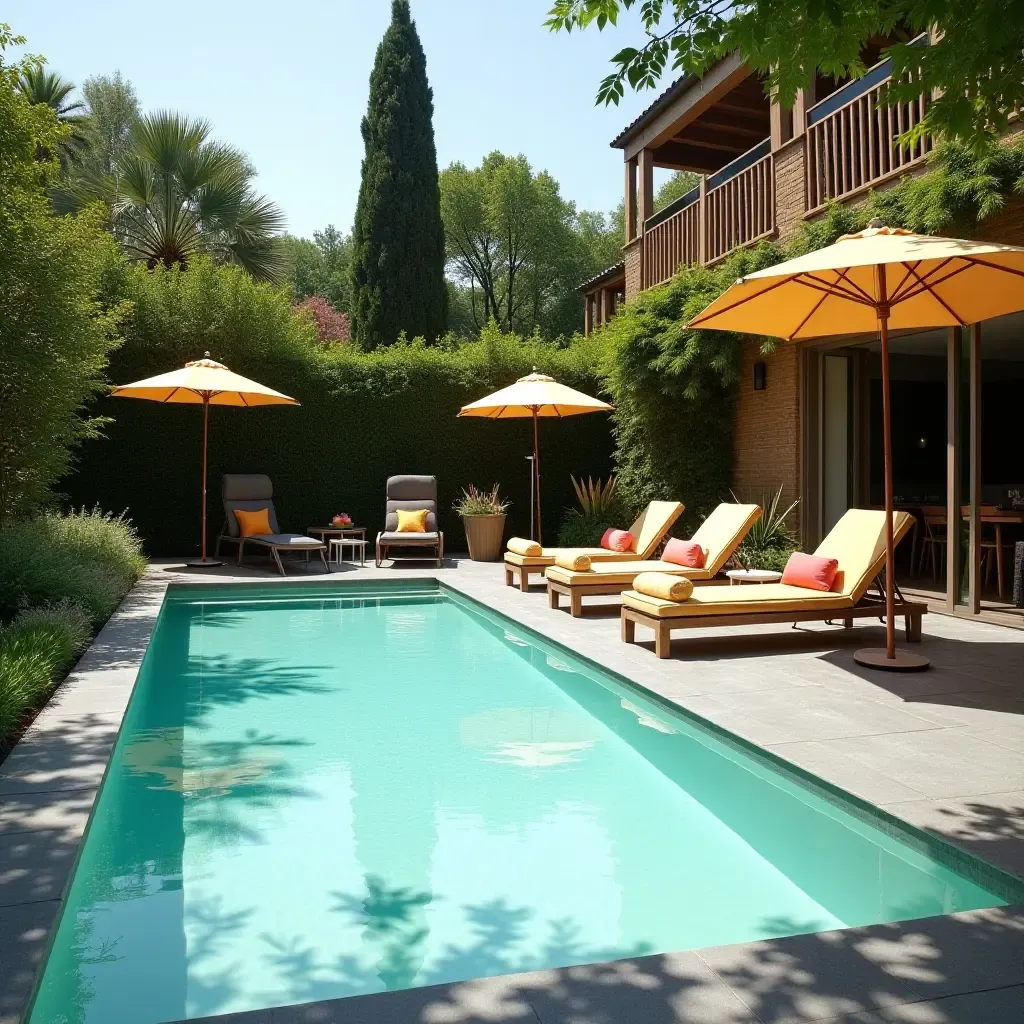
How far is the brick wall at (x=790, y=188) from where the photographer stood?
10102 millimetres

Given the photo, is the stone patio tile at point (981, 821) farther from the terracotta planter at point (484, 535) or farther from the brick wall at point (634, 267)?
the brick wall at point (634, 267)

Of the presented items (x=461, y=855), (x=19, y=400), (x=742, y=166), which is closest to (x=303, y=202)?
(x=742, y=166)

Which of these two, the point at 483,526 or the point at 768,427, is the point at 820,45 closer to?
the point at 768,427

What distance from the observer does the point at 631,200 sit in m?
A: 14.9

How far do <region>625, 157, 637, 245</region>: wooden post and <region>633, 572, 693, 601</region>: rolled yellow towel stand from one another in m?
9.44

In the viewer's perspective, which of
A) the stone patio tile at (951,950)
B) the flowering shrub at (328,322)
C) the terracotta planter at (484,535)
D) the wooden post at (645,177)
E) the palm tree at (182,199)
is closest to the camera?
the stone patio tile at (951,950)

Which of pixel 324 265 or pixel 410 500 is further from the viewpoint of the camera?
pixel 324 265

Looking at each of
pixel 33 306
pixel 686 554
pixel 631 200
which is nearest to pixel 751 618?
pixel 686 554

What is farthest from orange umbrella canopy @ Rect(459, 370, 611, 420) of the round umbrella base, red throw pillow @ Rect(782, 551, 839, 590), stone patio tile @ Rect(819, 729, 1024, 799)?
stone patio tile @ Rect(819, 729, 1024, 799)

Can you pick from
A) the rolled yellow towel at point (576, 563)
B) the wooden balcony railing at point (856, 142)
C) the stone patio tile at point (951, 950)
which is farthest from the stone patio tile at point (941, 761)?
the wooden balcony railing at point (856, 142)

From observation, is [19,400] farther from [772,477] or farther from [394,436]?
[772,477]

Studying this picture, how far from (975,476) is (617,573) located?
3.17m

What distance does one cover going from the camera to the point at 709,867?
10.8ft

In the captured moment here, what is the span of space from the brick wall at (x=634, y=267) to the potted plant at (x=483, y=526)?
13.1 ft
